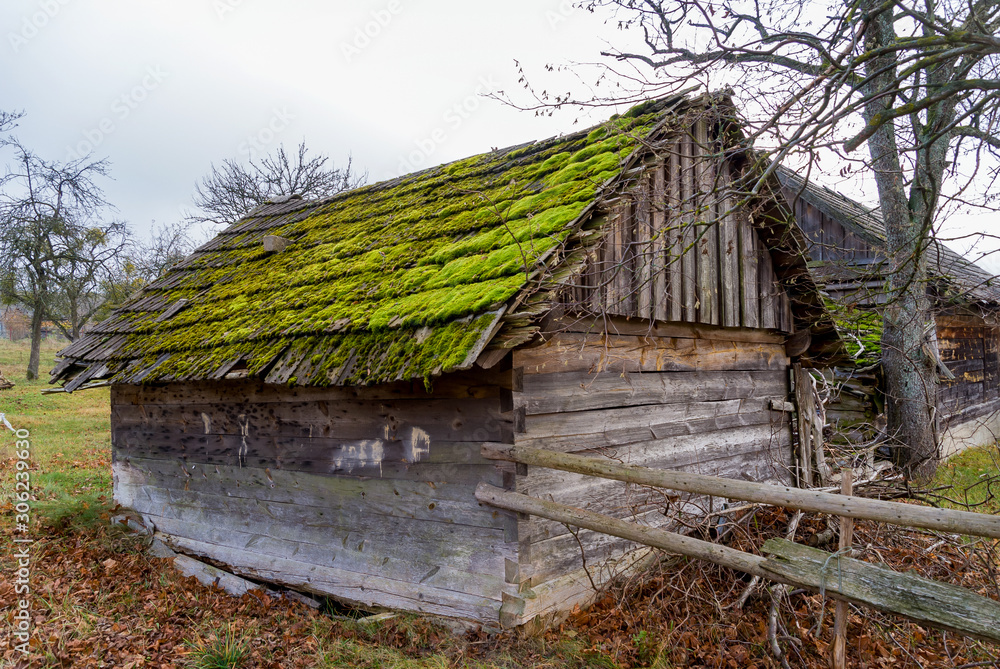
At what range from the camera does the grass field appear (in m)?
4.00

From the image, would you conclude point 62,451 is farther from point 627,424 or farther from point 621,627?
point 621,627

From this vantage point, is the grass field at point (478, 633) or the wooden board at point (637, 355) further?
the wooden board at point (637, 355)

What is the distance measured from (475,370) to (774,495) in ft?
7.14

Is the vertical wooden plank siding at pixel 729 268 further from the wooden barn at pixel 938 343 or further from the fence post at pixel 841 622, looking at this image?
the wooden barn at pixel 938 343

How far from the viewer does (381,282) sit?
217 inches

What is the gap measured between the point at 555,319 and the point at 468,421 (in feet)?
3.35

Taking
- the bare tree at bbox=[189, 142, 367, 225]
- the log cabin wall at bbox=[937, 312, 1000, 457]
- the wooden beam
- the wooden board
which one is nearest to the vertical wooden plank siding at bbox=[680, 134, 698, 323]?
the wooden beam

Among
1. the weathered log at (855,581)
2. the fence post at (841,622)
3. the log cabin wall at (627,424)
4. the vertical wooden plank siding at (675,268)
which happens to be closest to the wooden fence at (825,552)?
the weathered log at (855,581)

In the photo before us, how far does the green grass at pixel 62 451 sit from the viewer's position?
25.0 feet

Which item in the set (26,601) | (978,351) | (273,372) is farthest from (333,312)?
(978,351)

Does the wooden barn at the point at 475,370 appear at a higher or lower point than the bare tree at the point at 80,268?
lower

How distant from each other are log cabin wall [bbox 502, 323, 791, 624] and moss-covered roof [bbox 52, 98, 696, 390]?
72cm

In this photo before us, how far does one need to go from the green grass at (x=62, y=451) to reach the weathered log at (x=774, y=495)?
6.42 metres
